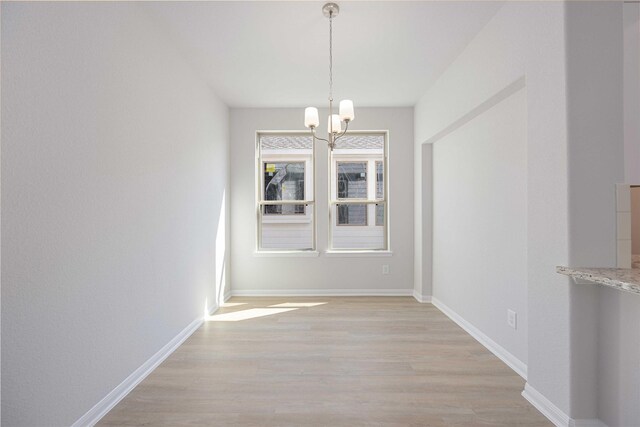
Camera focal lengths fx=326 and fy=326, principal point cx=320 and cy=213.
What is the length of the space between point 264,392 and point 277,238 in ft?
9.27

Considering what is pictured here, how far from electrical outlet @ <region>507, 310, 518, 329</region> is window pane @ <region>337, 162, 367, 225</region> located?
2556 mm

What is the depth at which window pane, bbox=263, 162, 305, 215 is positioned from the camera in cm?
488

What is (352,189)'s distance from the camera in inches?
193

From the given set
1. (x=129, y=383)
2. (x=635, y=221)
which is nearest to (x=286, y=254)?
(x=129, y=383)

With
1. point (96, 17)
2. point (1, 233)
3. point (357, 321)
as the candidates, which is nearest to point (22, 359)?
point (1, 233)

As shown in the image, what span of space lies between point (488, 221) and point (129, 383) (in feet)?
10.1

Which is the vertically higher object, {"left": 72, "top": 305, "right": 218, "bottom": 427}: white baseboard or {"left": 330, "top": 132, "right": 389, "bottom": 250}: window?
{"left": 330, "top": 132, "right": 389, "bottom": 250}: window

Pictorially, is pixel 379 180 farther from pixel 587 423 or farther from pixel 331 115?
pixel 587 423

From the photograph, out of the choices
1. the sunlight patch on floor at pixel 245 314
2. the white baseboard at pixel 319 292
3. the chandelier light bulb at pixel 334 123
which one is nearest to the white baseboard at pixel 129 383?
the sunlight patch on floor at pixel 245 314

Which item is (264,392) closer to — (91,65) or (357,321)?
(357,321)

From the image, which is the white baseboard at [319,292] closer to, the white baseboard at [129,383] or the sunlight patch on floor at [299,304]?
the sunlight patch on floor at [299,304]

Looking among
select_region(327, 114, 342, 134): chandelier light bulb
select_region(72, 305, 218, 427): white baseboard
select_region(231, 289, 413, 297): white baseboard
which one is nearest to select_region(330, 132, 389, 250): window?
select_region(231, 289, 413, 297): white baseboard

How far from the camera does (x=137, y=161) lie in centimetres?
233

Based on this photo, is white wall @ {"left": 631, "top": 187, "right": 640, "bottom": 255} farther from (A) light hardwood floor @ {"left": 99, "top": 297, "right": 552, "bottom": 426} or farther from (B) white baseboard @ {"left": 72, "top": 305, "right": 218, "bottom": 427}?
(B) white baseboard @ {"left": 72, "top": 305, "right": 218, "bottom": 427}
